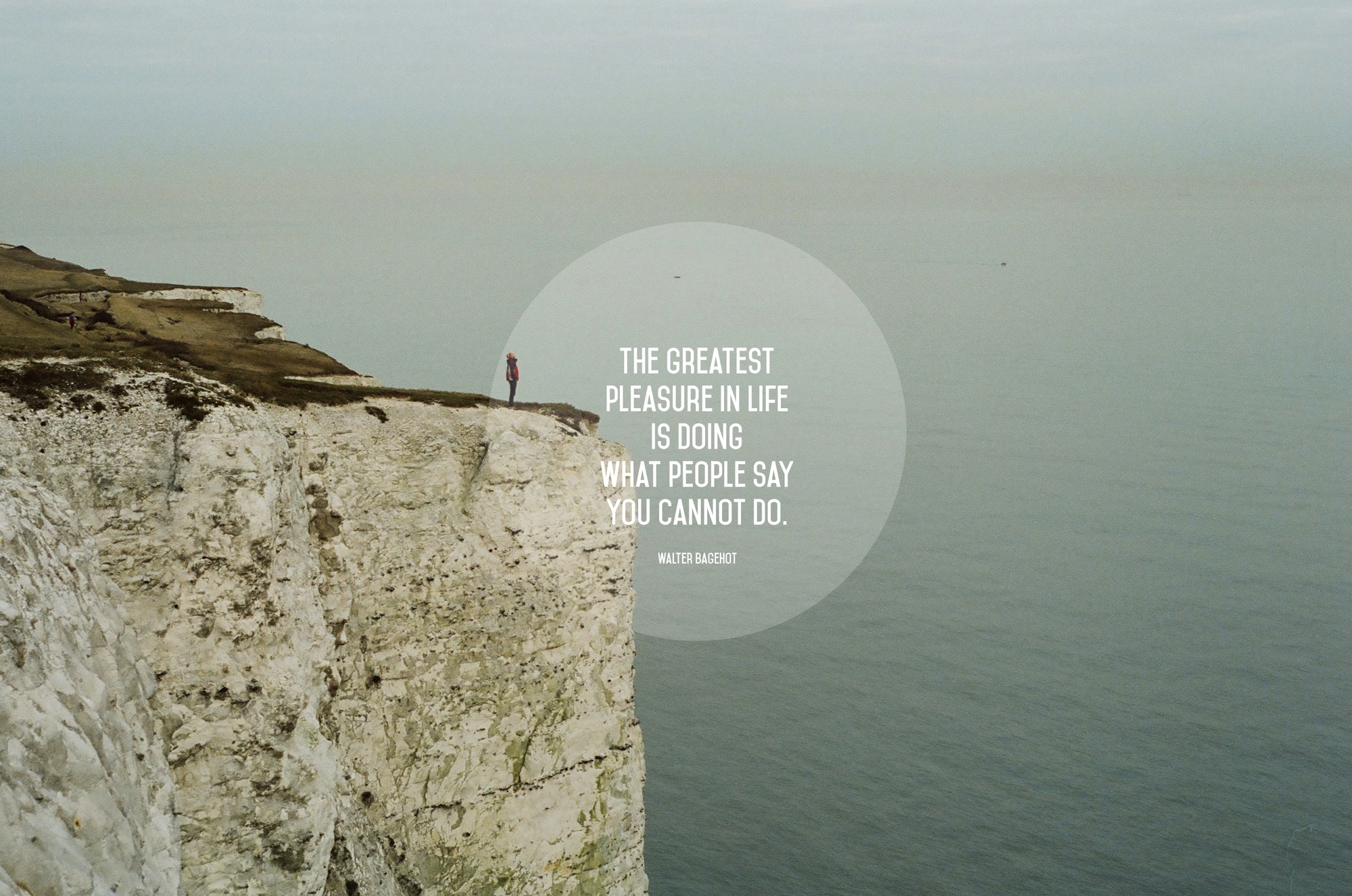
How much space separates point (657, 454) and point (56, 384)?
7659 cm

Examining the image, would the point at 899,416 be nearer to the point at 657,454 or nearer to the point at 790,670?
the point at 657,454

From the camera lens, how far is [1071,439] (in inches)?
4432

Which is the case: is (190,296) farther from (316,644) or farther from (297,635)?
(297,635)

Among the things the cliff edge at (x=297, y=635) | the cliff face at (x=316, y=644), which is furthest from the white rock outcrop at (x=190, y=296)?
the cliff face at (x=316, y=644)

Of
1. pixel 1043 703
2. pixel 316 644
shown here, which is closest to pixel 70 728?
pixel 316 644

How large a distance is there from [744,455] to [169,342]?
72411 millimetres

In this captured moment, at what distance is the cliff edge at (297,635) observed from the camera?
1667 cm

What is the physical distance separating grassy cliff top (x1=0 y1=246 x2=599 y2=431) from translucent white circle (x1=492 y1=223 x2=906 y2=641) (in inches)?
286

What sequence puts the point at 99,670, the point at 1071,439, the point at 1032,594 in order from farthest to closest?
the point at 1071,439, the point at 1032,594, the point at 99,670

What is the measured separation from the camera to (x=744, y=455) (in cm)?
10262

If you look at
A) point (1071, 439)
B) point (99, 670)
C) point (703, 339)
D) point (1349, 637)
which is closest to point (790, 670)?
point (1349, 637)

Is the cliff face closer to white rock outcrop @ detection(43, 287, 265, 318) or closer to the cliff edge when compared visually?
the cliff edge

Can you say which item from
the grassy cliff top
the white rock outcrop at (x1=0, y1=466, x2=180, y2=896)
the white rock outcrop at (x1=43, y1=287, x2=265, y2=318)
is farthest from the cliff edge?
the white rock outcrop at (x1=43, y1=287, x2=265, y2=318)

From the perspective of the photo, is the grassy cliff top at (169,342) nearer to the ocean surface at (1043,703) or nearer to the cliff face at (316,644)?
the cliff face at (316,644)
